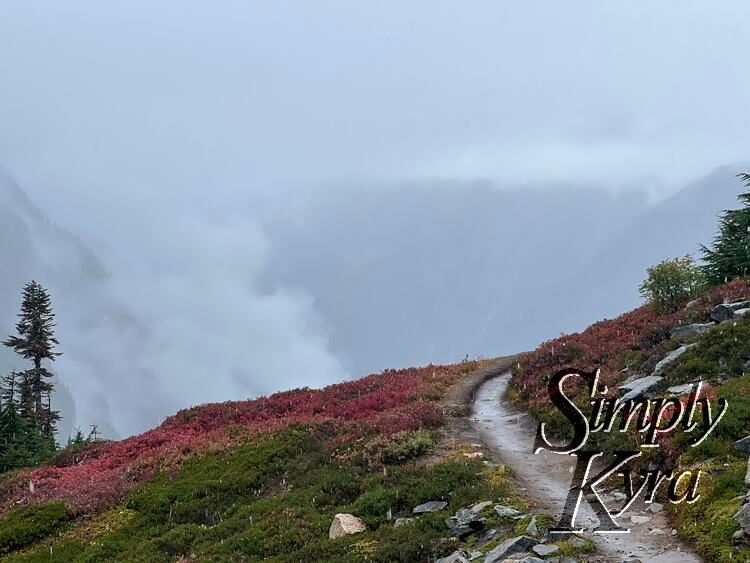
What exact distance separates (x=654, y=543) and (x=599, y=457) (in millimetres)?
5754

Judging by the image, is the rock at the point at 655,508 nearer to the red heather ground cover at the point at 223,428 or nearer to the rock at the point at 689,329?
the red heather ground cover at the point at 223,428

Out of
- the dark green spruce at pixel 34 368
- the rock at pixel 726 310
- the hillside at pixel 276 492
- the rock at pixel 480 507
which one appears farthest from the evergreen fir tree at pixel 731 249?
the dark green spruce at pixel 34 368

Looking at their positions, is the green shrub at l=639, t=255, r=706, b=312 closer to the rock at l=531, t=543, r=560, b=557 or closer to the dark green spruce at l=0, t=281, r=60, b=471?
the rock at l=531, t=543, r=560, b=557

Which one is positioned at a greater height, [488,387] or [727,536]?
[488,387]

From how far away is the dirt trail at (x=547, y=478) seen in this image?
11.8m

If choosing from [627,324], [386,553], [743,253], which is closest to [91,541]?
[386,553]

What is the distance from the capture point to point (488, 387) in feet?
110

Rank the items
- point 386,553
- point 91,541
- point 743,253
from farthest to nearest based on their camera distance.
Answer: point 743,253
point 91,541
point 386,553

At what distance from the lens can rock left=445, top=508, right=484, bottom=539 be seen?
1405 centimetres

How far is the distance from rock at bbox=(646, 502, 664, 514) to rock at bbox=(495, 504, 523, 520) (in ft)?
9.70

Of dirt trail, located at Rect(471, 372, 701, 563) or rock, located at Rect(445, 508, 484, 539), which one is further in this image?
rock, located at Rect(445, 508, 484, 539)

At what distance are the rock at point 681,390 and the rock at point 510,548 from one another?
9.25m

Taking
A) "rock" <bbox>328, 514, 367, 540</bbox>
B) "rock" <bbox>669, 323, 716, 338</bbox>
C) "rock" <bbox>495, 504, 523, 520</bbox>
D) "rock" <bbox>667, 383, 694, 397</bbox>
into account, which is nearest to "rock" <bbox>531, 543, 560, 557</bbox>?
"rock" <bbox>495, 504, 523, 520</bbox>

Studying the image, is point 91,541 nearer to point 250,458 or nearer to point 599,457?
point 250,458
